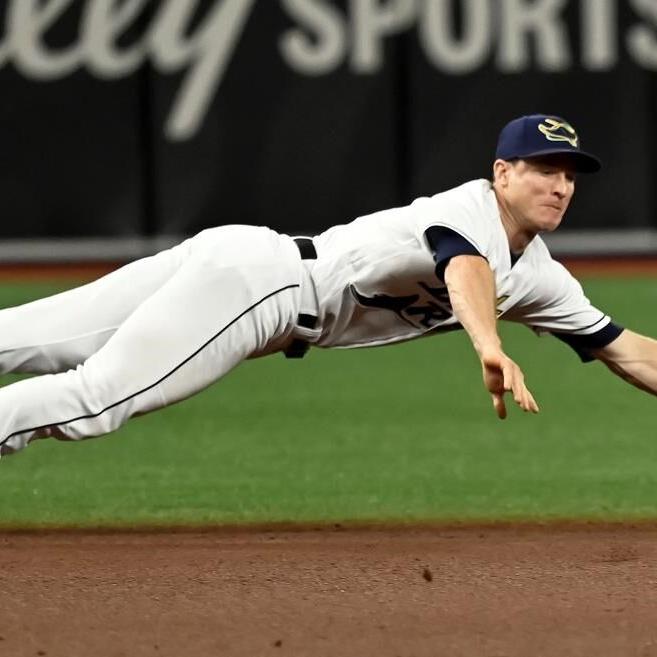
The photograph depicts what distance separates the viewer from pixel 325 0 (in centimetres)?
1196

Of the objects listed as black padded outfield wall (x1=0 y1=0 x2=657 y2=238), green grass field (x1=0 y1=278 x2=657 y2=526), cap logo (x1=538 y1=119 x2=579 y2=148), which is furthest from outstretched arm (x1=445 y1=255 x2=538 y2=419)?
black padded outfield wall (x1=0 y1=0 x2=657 y2=238)

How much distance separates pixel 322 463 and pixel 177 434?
0.97m

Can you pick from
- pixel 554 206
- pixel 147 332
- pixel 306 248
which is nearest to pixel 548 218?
pixel 554 206

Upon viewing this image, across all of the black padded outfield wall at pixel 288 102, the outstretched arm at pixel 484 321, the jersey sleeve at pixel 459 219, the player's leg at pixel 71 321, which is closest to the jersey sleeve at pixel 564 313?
the jersey sleeve at pixel 459 219

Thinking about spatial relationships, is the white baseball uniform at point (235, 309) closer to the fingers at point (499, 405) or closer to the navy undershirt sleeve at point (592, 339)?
the navy undershirt sleeve at point (592, 339)

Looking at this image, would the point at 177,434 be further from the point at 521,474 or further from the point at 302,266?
the point at 302,266

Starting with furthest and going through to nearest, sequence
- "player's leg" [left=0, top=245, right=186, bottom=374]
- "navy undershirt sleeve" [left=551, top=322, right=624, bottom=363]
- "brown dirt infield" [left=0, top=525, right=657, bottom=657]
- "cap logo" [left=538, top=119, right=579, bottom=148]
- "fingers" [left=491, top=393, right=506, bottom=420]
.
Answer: "navy undershirt sleeve" [left=551, top=322, right=624, bottom=363]
"player's leg" [left=0, top=245, right=186, bottom=374]
"cap logo" [left=538, top=119, right=579, bottom=148]
"fingers" [left=491, top=393, right=506, bottom=420]
"brown dirt infield" [left=0, top=525, right=657, bottom=657]

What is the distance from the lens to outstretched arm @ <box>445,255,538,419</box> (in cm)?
386

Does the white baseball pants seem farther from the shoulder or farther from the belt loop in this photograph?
the shoulder

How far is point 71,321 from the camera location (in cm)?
462

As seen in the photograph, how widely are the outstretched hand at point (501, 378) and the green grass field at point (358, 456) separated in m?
1.63

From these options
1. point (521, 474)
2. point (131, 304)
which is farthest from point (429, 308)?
point (521, 474)

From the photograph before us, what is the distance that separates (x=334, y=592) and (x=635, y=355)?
A: 4.17 feet

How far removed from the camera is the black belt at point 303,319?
4.63 meters
